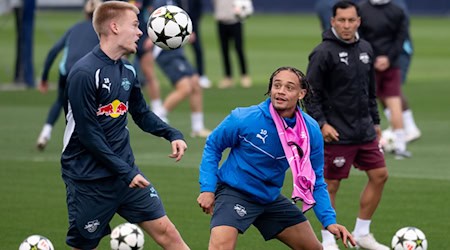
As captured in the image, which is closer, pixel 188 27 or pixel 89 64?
pixel 89 64

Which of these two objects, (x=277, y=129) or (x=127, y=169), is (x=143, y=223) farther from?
(x=277, y=129)

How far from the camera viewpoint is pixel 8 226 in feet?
39.8

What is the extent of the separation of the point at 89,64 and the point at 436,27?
40535 mm

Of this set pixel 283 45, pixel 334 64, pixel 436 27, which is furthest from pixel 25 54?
pixel 436 27

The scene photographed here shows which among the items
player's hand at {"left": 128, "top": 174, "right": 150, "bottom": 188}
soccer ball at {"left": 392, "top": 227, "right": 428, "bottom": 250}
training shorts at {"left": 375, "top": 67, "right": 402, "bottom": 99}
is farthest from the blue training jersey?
training shorts at {"left": 375, "top": 67, "right": 402, "bottom": 99}

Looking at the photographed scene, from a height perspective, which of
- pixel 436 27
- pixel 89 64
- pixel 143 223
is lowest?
pixel 436 27

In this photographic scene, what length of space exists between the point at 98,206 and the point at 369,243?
125 inches

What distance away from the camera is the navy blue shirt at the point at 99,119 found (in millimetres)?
8648

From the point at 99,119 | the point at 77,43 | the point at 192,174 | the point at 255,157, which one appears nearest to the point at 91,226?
the point at 99,119

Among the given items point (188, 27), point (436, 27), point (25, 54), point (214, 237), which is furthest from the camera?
point (436, 27)

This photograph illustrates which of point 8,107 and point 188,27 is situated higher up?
point 188,27

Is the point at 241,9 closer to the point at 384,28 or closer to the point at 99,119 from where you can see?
→ the point at 384,28

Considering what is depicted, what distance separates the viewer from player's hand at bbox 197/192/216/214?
27.8 ft

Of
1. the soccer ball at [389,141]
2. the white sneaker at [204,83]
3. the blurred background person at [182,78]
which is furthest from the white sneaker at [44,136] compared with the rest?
the white sneaker at [204,83]
